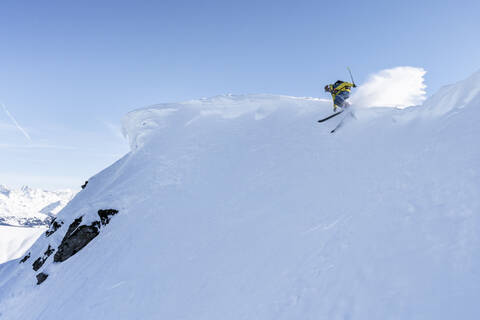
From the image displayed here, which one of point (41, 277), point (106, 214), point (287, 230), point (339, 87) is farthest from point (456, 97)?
point (41, 277)

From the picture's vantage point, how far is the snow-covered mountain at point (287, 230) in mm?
5445

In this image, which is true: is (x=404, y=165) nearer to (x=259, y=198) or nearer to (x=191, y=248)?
(x=259, y=198)

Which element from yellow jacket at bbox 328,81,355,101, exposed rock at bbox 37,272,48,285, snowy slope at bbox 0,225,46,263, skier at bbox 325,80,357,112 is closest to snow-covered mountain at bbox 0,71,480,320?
exposed rock at bbox 37,272,48,285

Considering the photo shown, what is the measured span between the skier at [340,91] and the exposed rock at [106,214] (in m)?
17.7

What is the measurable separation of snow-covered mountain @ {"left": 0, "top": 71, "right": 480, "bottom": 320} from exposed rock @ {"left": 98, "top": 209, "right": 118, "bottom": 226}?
10 cm

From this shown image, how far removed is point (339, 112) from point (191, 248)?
1541cm

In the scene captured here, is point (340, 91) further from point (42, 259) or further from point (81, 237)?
point (42, 259)

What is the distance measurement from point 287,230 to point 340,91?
1310 centimetres

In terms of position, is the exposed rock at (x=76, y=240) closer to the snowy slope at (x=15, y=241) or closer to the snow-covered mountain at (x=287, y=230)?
the snow-covered mountain at (x=287, y=230)

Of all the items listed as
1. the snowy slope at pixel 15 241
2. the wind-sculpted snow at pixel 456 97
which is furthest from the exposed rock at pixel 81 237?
the snowy slope at pixel 15 241

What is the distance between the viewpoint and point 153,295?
9.05 m

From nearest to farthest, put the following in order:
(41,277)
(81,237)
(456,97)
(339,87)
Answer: (456,97) < (41,277) < (81,237) < (339,87)

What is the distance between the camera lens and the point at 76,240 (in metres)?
16.9

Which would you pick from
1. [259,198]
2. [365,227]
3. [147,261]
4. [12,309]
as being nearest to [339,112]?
[259,198]
